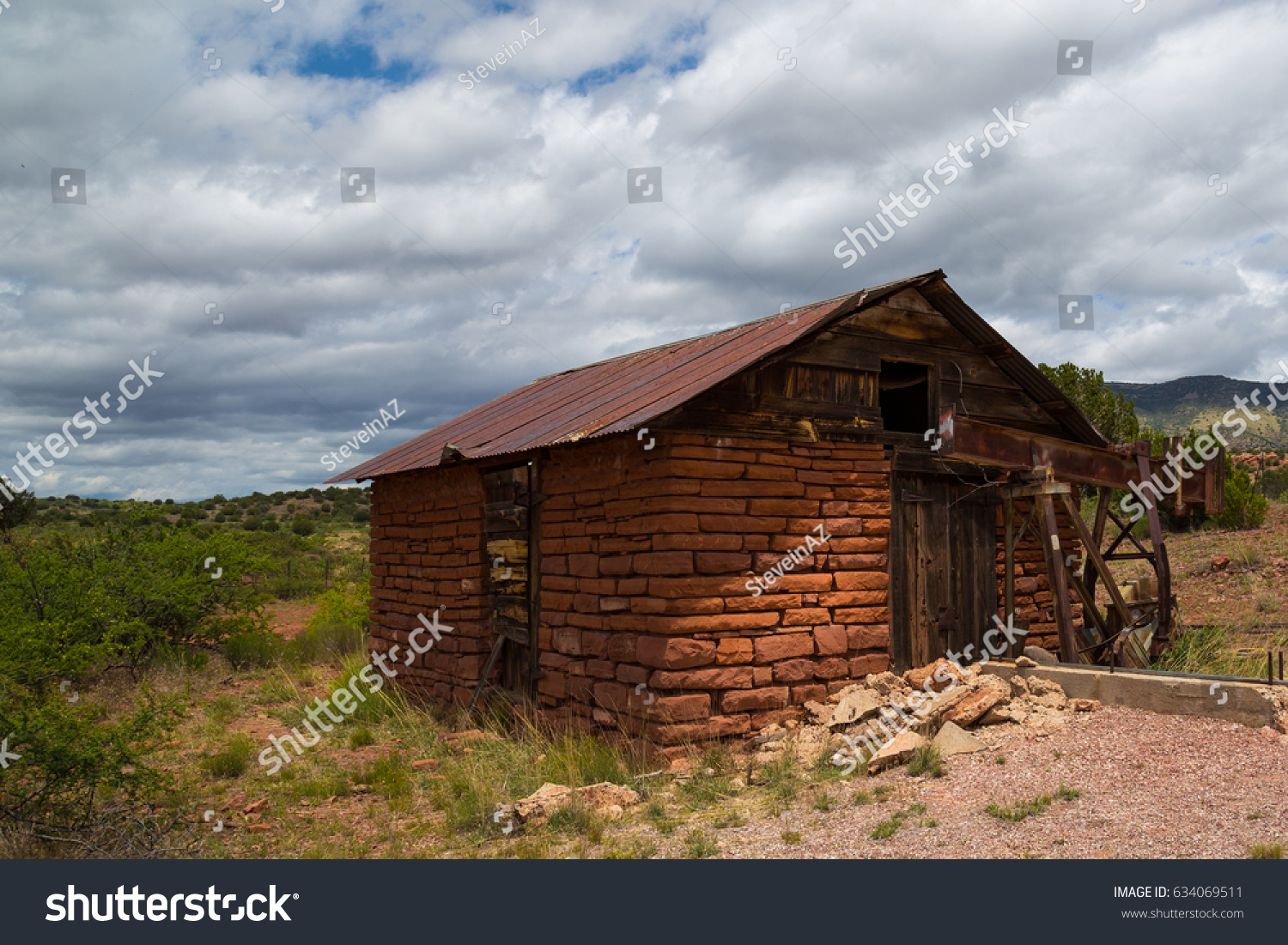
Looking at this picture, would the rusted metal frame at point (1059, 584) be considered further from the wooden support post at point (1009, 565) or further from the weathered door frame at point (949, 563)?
the weathered door frame at point (949, 563)

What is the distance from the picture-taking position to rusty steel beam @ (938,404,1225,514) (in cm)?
836

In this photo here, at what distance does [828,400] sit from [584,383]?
422cm

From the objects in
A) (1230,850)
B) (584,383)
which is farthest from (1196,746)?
(584,383)

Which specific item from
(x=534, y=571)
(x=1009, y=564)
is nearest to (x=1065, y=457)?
(x=1009, y=564)

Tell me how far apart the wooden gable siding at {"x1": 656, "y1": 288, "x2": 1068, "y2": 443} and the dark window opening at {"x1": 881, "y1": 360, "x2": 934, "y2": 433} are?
277mm

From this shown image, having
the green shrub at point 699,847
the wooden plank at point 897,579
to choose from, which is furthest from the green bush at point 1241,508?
the green shrub at point 699,847

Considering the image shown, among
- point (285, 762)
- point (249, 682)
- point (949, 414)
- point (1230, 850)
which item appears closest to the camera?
point (1230, 850)

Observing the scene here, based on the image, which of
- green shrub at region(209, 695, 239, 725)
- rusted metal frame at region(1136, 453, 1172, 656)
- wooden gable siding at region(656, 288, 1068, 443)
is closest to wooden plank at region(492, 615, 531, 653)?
wooden gable siding at region(656, 288, 1068, 443)

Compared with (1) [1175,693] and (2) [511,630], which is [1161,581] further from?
(2) [511,630]

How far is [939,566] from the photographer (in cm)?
912

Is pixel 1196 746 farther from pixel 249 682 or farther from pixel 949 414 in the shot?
pixel 249 682

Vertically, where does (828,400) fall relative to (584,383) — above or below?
below

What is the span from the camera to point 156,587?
47.0ft

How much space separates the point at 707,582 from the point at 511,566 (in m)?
2.90
